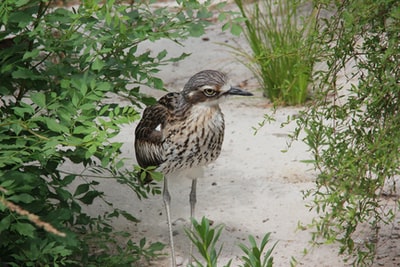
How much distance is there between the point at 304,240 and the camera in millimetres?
5312

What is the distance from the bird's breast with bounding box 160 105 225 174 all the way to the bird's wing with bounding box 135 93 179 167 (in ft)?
0.24

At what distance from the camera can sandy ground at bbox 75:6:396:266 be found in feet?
17.6

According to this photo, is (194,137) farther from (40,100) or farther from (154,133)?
(40,100)

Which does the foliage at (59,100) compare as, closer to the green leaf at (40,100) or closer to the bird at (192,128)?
the green leaf at (40,100)

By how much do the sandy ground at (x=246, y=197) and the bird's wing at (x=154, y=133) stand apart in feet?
1.25

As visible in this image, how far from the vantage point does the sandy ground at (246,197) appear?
5352 millimetres

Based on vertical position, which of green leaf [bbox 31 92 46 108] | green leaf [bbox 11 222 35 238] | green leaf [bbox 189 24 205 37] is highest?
green leaf [bbox 189 24 205 37]

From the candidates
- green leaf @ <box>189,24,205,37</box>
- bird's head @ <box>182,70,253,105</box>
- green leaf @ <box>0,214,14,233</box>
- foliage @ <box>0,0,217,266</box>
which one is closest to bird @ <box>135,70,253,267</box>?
bird's head @ <box>182,70,253,105</box>

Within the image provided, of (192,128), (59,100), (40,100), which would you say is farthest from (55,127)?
(192,128)

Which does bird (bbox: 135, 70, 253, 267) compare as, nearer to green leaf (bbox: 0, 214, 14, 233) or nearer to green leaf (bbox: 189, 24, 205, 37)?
green leaf (bbox: 189, 24, 205, 37)

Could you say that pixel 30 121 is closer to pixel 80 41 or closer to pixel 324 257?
pixel 80 41

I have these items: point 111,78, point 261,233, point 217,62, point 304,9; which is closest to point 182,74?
point 217,62

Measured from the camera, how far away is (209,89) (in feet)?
16.0

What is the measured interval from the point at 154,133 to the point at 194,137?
293mm
